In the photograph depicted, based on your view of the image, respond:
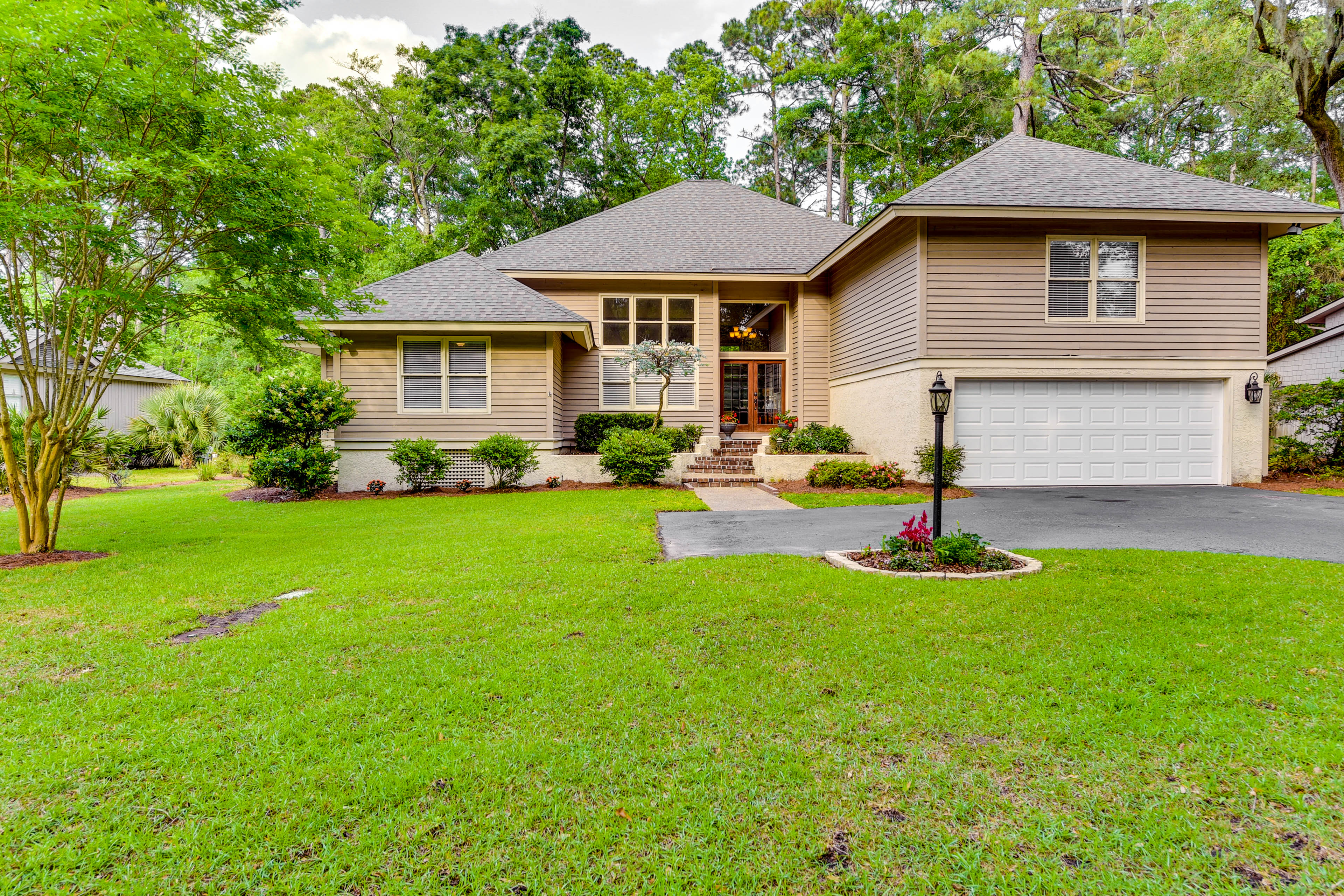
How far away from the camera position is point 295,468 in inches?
410

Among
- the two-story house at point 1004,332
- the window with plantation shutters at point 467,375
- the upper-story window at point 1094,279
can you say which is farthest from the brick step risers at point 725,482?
the upper-story window at point 1094,279

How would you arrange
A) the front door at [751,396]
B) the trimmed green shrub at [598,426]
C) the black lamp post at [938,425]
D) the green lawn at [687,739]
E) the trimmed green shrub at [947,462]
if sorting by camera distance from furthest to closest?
the front door at [751,396] < the trimmed green shrub at [598,426] < the trimmed green shrub at [947,462] < the black lamp post at [938,425] < the green lawn at [687,739]

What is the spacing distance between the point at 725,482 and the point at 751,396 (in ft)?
12.7

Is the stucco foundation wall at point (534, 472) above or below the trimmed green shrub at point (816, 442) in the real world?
below

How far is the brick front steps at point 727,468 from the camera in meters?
11.9

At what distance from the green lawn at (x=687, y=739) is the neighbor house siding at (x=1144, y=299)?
662 cm

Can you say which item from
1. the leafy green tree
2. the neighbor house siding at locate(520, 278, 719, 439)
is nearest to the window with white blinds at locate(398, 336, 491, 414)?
the neighbor house siding at locate(520, 278, 719, 439)

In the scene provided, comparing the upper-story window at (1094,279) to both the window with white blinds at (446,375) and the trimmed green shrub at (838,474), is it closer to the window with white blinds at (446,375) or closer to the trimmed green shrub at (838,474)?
the trimmed green shrub at (838,474)

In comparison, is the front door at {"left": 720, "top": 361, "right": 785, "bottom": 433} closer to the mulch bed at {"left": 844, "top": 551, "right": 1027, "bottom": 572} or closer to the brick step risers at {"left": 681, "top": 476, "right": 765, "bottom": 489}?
the brick step risers at {"left": 681, "top": 476, "right": 765, "bottom": 489}

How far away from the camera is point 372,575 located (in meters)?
5.10

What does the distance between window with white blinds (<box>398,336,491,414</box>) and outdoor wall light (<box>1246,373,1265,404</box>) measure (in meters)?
13.7

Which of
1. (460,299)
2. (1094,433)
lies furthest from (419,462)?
(1094,433)

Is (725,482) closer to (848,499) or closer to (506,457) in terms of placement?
(848,499)

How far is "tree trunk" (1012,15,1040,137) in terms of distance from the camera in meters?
19.2
